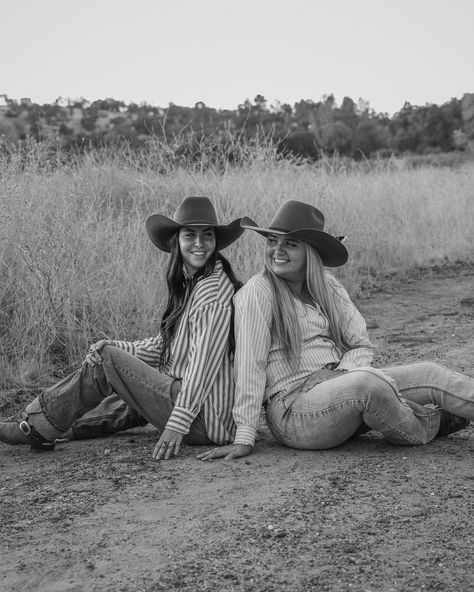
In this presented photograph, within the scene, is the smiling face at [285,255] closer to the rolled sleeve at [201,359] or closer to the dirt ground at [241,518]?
the rolled sleeve at [201,359]

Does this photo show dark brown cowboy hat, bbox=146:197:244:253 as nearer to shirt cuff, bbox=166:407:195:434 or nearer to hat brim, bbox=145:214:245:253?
hat brim, bbox=145:214:245:253

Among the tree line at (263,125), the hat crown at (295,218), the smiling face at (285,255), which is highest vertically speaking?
the tree line at (263,125)

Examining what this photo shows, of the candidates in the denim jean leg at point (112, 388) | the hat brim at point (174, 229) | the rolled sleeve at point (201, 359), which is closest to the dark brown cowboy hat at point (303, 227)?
the hat brim at point (174, 229)

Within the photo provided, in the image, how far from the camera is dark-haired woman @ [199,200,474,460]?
4023 mm

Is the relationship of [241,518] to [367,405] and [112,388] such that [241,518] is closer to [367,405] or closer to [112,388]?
[367,405]

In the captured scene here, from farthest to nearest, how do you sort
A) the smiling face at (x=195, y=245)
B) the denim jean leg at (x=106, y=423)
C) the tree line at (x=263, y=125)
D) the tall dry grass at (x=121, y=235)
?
the tree line at (x=263, y=125) < the tall dry grass at (x=121, y=235) < the denim jean leg at (x=106, y=423) < the smiling face at (x=195, y=245)

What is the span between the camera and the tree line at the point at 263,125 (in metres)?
12.4

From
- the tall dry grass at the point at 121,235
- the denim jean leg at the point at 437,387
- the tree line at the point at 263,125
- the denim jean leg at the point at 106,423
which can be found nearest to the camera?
the denim jean leg at the point at 437,387

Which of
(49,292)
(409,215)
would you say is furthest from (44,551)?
(409,215)

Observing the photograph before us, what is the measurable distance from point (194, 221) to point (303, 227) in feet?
1.81

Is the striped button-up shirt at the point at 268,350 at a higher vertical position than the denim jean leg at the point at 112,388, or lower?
higher

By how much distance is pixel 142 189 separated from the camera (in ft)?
30.2

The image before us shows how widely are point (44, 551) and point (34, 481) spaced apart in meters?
0.95

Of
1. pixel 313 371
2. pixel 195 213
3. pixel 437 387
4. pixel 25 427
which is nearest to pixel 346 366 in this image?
pixel 313 371
